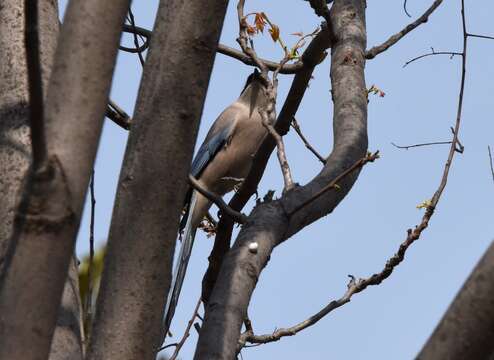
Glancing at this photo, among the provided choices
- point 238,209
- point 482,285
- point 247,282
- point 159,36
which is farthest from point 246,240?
point 482,285

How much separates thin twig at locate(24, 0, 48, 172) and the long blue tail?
1904mm

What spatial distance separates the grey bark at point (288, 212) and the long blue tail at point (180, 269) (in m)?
0.93

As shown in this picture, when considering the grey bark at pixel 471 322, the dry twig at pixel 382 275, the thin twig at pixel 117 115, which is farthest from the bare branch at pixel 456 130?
the grey bark at pixel 471 322

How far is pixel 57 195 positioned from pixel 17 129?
0.96m

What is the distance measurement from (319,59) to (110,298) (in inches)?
63.1

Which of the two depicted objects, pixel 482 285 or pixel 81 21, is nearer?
pixel 482 285

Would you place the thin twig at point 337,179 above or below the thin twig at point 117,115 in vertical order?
below

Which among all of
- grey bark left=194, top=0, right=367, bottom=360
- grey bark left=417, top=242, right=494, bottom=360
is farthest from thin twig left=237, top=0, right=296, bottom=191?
grey bark left=417, top=242, right=494, bottom=360

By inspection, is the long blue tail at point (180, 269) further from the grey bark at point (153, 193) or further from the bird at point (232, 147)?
the grey bark at point (153, 193)

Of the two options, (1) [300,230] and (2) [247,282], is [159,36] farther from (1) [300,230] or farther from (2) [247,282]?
(1) [300,230]

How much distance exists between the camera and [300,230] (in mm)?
2322

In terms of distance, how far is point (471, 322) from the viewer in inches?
41.5

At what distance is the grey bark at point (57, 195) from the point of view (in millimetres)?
1250

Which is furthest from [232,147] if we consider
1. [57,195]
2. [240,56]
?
[57,195]
